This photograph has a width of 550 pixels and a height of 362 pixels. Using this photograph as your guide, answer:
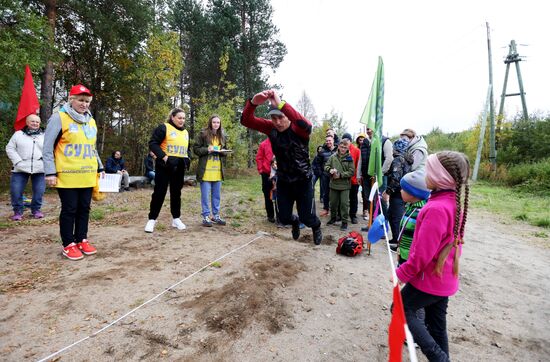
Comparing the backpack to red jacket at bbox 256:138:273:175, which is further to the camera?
red jacket at bbox 256:138:273:175

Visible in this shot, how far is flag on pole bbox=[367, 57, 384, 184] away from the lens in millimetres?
4316

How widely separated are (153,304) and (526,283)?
462cm

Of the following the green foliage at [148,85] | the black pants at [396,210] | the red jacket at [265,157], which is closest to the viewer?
the black pants at [396,210]

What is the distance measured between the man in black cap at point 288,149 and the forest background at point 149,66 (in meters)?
6.28

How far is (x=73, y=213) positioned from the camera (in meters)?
3.84

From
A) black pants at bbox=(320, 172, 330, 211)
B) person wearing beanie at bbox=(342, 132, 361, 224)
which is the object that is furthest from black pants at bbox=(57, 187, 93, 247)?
black pants at bbox=(320, 172, 330, 211)

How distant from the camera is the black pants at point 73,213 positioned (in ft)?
12.4

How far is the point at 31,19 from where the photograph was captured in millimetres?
7219

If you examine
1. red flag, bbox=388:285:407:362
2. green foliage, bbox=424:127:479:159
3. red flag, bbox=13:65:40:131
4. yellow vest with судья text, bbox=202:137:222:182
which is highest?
green foliage, bbox=424:127:479:159

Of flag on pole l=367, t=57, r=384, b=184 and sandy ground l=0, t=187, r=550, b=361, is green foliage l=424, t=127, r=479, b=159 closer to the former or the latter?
sandy ground l=0, t=187, r=550, b=361

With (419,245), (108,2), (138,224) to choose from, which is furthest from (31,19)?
(419,245)

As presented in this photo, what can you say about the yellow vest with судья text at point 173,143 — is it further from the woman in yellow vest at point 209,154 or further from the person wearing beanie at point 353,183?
the person wearing beanie at point 353,183

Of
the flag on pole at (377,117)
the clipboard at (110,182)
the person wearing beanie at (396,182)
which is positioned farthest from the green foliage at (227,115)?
the flag on pole at (377,117)

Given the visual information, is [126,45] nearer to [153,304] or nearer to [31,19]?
[31,19]
